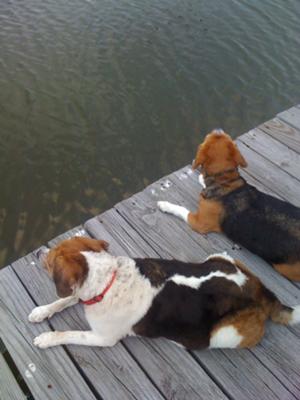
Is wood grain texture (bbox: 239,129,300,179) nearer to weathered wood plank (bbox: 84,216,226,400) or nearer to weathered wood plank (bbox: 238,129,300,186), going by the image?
weathered wood plank (bbox: 238,129,300,186)

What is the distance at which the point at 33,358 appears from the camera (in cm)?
359

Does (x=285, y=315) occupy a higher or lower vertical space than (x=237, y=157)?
lower

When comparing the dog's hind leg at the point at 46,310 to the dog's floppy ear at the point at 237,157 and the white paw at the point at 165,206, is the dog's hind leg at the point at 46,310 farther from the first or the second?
the dog's floppy ear at the point at 237,157

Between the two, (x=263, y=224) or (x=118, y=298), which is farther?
(x=263, y=224)

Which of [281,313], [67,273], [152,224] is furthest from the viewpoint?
[152,224]

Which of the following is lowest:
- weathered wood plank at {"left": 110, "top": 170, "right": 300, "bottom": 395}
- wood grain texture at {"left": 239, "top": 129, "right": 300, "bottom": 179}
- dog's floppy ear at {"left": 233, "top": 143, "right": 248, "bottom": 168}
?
weathered wood plank at {"left": 110, "top": 170, "right": 300, "bottom": 395}

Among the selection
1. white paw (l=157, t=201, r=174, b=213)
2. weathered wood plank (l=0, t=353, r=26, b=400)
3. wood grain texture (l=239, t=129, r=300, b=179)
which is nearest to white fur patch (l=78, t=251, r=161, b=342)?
weathered wood plank (l=0, t=353, r=26, b=400)

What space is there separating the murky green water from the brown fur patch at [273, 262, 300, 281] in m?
3.17

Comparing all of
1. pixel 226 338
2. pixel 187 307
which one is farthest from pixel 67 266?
pixel 226 338

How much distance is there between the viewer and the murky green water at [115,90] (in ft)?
22.0

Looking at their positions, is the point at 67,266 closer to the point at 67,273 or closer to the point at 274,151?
the point at 67,273

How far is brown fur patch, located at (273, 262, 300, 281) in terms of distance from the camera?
408cm

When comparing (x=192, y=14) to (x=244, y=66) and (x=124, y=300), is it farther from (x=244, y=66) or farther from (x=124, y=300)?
(x=124, y=300)

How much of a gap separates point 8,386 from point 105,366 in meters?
0.82
